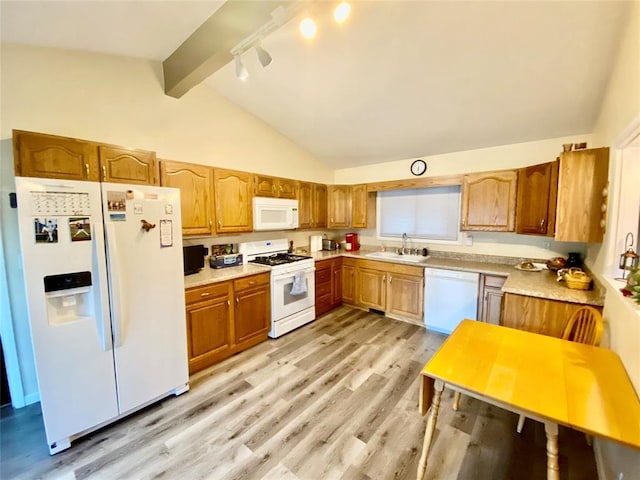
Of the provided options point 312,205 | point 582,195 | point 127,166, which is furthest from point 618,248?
point 127,166

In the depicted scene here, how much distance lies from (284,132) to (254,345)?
2.96 m

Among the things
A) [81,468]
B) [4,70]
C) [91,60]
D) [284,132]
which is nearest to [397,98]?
[284,132]

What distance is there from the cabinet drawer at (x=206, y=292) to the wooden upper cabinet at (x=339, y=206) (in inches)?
92.9

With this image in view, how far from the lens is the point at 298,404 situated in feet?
7.24

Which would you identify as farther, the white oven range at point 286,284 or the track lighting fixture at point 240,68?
the white oven range at point 286,284

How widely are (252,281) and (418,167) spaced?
290cm

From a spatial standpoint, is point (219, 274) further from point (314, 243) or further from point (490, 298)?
point (490, 298)

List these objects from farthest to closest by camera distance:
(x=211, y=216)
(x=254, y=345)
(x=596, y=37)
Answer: (x=254, y=345)
(x=211, y=216)
(x=596, y=37)

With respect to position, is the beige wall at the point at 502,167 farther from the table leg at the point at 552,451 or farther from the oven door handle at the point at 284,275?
the table leg at the point at 552,451

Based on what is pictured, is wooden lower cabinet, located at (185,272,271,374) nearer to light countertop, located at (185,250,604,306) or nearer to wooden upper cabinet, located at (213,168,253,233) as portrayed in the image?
light countertop, located at (185,250,604,306)

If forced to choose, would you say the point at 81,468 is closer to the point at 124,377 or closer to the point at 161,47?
the point at 124,377

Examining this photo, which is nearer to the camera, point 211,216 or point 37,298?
point 37,298

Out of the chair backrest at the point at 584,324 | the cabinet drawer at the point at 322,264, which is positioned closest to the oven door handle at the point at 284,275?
the cabinet drawer at the point at 322,264

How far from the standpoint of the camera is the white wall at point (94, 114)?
6.73ft
